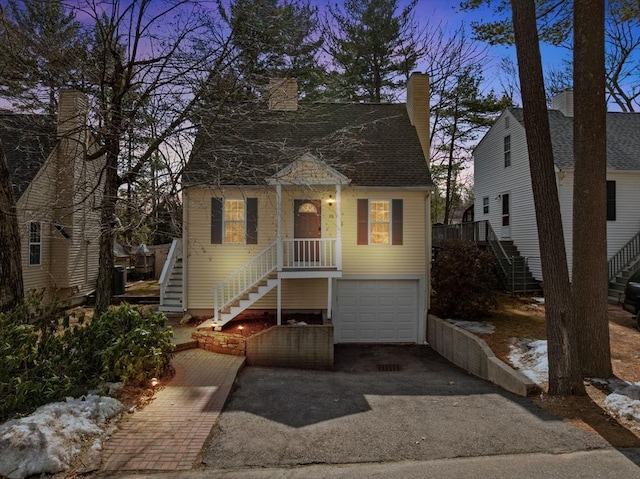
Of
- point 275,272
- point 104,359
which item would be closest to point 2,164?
point 104,359

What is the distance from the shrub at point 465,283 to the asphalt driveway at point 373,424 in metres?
3.49

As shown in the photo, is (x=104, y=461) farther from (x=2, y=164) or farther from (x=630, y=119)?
(x=630, y=119)

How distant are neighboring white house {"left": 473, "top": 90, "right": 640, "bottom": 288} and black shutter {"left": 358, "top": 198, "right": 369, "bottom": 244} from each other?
21.8ft

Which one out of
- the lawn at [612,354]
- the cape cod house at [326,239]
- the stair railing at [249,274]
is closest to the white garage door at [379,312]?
the cape cod house at [326,239]

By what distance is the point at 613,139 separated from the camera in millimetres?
15992

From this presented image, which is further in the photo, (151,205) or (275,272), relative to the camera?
(275,272)

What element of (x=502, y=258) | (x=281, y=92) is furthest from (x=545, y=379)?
(x=502, y=258)

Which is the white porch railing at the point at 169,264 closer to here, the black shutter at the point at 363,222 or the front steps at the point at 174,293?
the front steps at the point at 174,293

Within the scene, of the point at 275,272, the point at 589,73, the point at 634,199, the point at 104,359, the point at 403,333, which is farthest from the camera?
the point at 634,199

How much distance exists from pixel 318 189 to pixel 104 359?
22.6 ft

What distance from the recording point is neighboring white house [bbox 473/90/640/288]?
14.3m

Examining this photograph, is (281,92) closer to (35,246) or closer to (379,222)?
(379,222)

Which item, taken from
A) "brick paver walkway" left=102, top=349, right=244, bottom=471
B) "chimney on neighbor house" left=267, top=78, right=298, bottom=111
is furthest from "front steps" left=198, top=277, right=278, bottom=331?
"chimney on neighbor house" left=267, top=78, right=298, bottom=111

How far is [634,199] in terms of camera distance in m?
14.5
